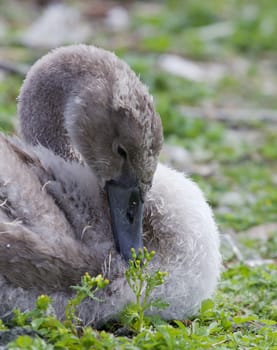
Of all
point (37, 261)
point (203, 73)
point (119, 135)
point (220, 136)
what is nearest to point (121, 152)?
point (119, 135)

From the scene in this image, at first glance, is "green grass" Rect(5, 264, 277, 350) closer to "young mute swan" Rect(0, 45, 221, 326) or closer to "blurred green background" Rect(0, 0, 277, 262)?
"young mute swan" Rect(0, 45, 221, 326)

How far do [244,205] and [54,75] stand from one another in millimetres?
3198

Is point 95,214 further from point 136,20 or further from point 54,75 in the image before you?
point 136,20

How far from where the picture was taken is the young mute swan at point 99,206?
4.62 m

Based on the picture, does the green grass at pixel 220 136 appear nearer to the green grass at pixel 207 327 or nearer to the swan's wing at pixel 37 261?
the green grass at pixel 207 327

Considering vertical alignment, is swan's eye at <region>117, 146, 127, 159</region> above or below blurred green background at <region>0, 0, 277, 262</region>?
below

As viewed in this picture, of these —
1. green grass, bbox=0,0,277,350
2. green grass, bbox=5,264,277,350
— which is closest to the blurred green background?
green grass, bbox=0,0,277,350

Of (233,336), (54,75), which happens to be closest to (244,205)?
(54,75)

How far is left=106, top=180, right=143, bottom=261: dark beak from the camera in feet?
16.3

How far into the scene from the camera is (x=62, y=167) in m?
5.14

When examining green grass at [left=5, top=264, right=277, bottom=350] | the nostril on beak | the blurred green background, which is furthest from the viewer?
the blurred green background

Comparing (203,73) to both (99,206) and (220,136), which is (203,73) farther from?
(99,206)

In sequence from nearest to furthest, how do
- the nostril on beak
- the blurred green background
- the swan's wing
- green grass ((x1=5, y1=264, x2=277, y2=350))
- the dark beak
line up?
1. green grass ((x1=5, y1=264, x2=277, y2=350))
2. the swan's wing
3. the dark beak
4. the nostril on beak
5. the blurred green background

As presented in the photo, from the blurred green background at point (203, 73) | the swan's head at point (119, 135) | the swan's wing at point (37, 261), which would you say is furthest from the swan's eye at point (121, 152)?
the blurred green background at point (203, 73)
